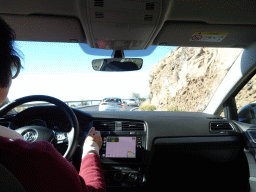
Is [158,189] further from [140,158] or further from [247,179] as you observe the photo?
[247,179]

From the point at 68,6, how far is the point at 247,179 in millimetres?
3821

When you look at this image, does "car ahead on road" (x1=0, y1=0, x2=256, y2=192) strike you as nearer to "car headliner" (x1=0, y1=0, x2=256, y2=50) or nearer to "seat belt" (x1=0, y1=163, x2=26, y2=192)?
"car headliner" (x1=0, y1=0, x2=256, y2=50)

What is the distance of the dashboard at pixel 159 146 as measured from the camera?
2842 mm

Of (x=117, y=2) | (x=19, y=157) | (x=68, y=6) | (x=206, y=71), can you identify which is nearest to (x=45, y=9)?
(x=68, y=6)

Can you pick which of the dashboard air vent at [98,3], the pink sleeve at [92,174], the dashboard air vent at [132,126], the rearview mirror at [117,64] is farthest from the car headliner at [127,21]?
the pink sleeve at [92,174]

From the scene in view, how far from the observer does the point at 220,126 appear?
3295 millimetres

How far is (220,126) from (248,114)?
30.5 inches

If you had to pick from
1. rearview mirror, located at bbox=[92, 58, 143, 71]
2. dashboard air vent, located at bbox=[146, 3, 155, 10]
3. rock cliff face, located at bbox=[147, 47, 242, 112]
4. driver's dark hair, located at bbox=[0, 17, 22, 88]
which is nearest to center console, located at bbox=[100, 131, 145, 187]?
rearview mirror, located at bbox=[92, 58, 143, 71]

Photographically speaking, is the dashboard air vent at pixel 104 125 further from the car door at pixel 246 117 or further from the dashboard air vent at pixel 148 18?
the car door at pixel 246 117

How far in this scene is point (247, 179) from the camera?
3.27 meters

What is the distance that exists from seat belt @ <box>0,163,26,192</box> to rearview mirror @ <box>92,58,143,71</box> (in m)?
2.71

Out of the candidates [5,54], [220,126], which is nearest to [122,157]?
[220,126]

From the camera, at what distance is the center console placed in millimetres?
2850

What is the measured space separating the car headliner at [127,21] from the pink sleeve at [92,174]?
68.1 inches
